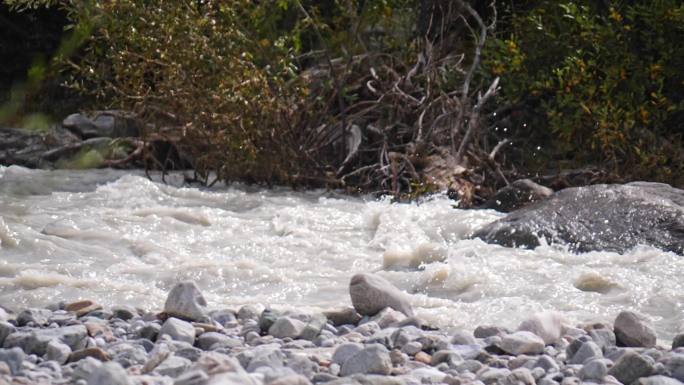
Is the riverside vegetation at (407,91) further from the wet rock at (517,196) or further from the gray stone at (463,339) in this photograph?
the gray stone at (463,339)

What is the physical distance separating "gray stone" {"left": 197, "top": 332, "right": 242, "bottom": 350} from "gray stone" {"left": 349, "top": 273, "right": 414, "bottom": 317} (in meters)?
0.70

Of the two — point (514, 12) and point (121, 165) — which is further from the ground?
point (514, 12)

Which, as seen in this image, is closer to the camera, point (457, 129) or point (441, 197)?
point (441, 197)

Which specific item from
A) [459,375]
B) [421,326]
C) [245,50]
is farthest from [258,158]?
[459,375]

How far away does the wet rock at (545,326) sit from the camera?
418 centimetres

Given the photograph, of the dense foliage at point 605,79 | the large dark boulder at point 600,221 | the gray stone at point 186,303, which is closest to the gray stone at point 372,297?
the gray stone at point 186,303

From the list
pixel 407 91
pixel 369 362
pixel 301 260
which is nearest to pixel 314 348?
pixel 369 362

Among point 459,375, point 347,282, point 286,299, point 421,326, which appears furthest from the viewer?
point 347,282

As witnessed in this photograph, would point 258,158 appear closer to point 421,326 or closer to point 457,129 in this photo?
point 457,129

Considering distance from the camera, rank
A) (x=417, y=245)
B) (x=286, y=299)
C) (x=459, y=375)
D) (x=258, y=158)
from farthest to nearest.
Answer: (x=258, y=158) < (x=417, y=245) < (x=286, y=299) < (x=459, y=375)

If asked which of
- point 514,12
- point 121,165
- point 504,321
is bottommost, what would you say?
point 121,165

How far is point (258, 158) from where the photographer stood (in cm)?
890

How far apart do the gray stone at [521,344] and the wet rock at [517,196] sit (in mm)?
3592

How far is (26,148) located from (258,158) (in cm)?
272
